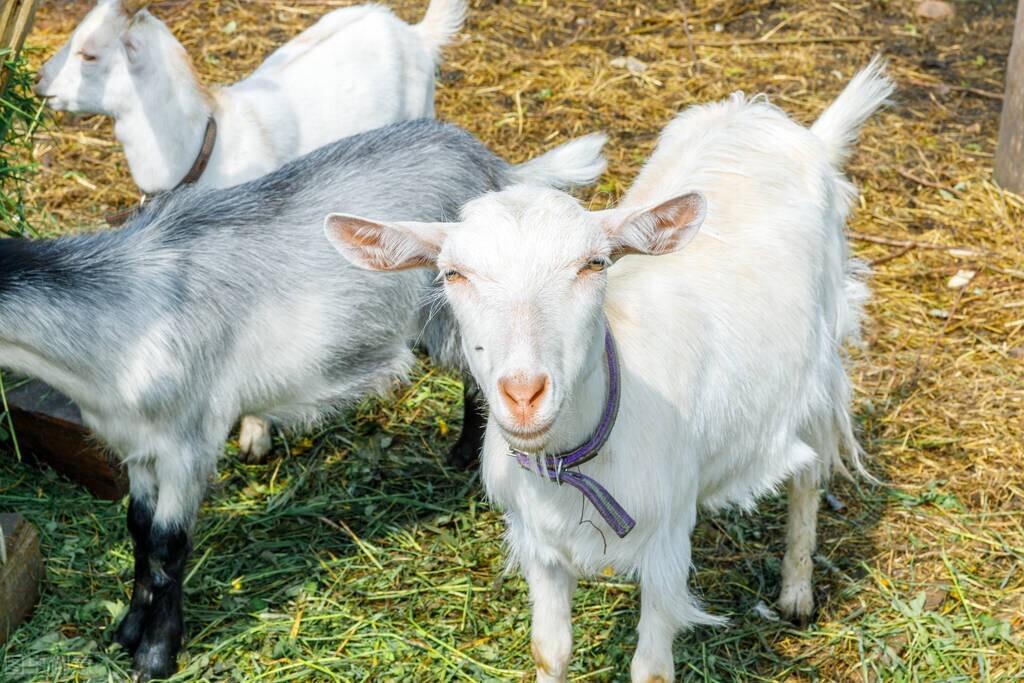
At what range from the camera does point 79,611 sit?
3.99 m

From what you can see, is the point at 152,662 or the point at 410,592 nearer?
the point at 152,662

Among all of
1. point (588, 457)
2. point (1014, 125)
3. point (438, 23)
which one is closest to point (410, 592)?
point (588, 457)

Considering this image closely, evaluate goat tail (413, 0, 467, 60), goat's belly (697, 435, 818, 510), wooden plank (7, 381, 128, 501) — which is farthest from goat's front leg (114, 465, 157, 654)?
goat tail (413, 0, 467, 60)

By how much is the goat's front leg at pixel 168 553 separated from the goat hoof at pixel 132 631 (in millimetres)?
66

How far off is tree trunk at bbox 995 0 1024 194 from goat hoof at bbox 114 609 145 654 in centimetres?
441

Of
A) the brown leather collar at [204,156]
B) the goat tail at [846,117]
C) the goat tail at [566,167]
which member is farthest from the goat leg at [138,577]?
the goat tail at [846,117]

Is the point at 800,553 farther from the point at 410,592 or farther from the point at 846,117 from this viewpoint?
the point at 846,117

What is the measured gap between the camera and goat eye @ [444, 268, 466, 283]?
8.48 ft

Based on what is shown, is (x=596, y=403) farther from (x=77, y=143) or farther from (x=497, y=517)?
(x=77, y=143)

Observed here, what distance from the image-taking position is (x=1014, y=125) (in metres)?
5.82

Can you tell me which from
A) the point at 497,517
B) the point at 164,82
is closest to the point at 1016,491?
the point at 497,517

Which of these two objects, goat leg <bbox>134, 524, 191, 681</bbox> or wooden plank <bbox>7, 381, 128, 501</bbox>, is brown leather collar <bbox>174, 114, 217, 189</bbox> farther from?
goat leg <bbox>134, 524, 191, 681</bbox>

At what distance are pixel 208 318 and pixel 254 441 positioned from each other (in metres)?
1.05

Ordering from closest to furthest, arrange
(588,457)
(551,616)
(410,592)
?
(588,457) → (551,616) → (410,592)
